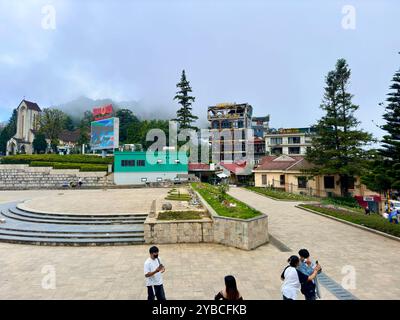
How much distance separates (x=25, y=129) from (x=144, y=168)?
48955 millimetres

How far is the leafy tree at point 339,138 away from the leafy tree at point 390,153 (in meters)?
12.4

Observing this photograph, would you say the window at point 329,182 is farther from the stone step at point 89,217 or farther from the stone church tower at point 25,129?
the stone church tower at point 25,129

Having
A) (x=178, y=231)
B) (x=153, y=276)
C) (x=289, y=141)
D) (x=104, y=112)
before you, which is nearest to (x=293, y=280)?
(x=153, y=276)

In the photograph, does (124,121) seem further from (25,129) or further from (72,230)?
(72,230)

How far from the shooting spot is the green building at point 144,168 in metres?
40.3

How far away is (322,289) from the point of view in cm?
654

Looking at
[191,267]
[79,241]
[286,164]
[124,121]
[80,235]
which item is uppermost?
[124,121]

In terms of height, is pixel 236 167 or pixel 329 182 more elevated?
pixel 236 167

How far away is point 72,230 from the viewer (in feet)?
37.7

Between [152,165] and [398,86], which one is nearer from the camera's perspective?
[398,86]

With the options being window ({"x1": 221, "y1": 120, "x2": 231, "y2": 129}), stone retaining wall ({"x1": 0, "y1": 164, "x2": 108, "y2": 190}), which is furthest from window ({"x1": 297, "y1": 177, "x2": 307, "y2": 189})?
window ({"x1": 221, "y1": 120, "x2": 231, "y2": 129})
